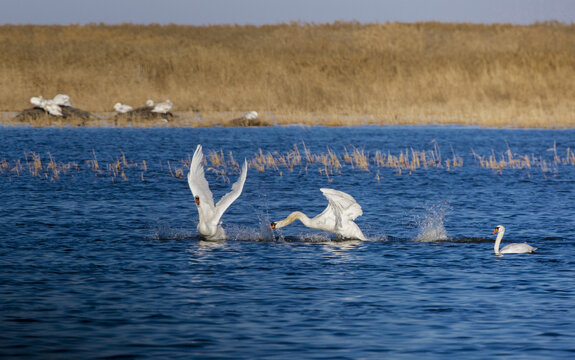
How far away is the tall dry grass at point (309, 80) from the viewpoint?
47156 mm

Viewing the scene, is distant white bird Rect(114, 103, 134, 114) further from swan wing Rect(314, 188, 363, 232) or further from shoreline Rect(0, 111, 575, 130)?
swan wing Rect(314, 188, 363, 232)

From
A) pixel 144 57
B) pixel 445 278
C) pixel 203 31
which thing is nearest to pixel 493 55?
pixel 144 57

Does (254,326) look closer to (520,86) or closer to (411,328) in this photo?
(411,328)

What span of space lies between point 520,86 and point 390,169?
24.3 metres

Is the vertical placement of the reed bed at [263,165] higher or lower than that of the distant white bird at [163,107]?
lower

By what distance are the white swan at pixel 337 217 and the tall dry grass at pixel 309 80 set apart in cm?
2795

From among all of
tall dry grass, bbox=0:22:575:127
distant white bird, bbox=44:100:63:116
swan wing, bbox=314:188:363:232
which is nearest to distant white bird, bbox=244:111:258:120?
tall dry grass, bbox=0:22:575:127

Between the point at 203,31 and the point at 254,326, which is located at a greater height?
the point at 203,31

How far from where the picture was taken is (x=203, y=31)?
253 feet

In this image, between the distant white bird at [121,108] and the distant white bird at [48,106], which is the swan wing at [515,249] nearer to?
the distant white bird at [121,108]

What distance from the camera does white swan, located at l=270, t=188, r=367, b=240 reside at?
1516 centimetres

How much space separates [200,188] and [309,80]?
35.8 m

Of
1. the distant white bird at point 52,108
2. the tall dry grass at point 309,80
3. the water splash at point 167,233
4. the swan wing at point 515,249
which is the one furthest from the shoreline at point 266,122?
the swan wing at point 515,249

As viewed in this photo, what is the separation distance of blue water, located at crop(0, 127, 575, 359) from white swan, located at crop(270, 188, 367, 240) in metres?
0.30
